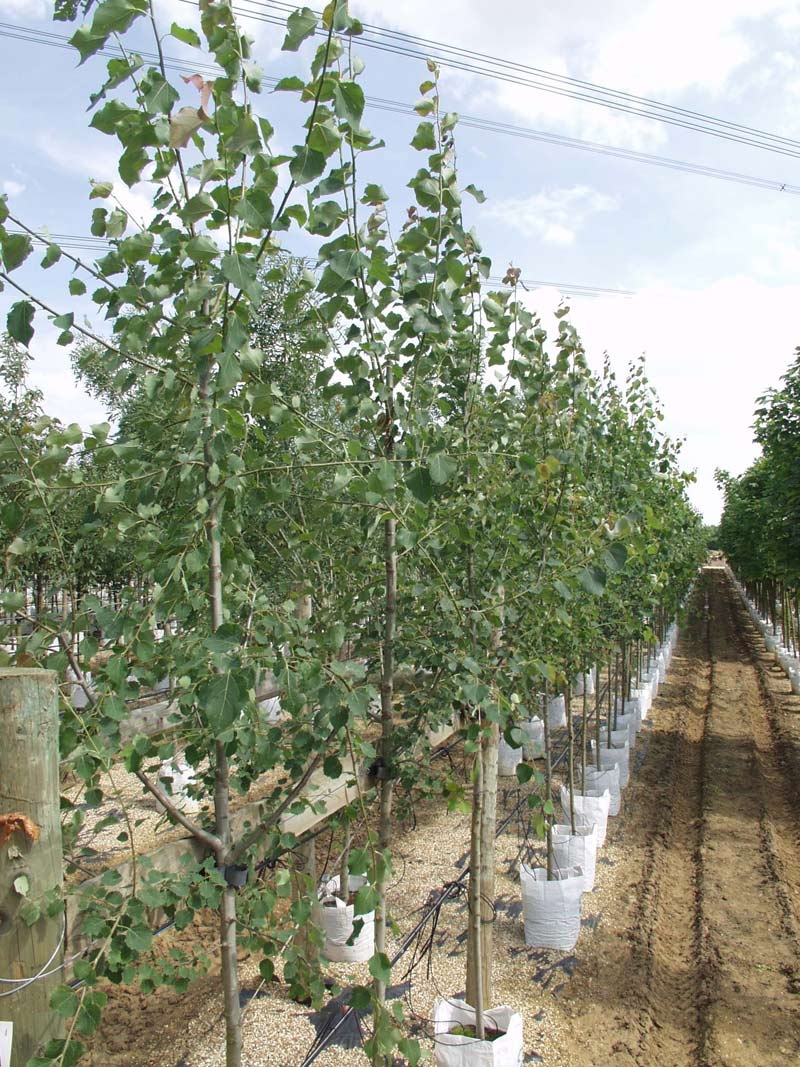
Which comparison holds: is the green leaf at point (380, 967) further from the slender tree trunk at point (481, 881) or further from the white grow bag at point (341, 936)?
the white grow bag at point (341, 936)

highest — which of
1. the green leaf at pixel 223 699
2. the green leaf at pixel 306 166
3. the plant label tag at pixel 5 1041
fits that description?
the green leaf at pixel 306 166

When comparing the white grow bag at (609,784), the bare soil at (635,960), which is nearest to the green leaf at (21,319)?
the bare soil at (635,960)

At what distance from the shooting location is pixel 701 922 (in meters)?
5.80

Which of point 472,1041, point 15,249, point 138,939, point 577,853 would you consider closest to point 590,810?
point 577,853

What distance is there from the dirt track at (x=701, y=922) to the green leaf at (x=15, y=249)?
4.49 metres

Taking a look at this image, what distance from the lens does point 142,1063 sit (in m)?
3.93

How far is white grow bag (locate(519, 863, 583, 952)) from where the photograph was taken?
5266mm

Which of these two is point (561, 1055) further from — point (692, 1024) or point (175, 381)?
point (175, 381)

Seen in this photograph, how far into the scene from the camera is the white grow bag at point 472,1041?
3.40 meters

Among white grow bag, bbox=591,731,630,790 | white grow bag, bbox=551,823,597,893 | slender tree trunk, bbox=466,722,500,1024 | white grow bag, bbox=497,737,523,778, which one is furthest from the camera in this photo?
white grow bag, bbox=497,737,523,778

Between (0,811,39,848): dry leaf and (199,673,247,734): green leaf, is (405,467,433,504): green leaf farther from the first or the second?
(0,811,39,848): dry leaf

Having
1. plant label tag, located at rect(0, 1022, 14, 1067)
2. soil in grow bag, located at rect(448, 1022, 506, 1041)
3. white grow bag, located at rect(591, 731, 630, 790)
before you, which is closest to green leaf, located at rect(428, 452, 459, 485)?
plant label tag, located at rect(0, 1022, 14, 1067)

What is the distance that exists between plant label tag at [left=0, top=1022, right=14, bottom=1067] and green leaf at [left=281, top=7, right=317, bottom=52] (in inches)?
75.5

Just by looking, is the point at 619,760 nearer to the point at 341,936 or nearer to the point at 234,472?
the point at 341,936
